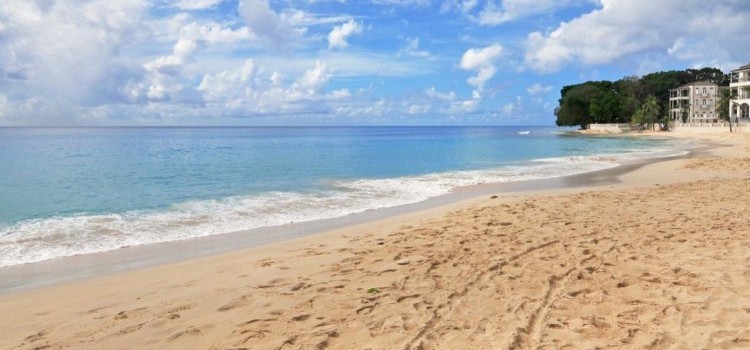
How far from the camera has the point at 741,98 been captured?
87250 mm

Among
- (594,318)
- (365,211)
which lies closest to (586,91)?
(365,211)

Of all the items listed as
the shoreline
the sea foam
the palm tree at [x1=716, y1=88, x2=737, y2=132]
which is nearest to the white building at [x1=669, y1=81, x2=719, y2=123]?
the palm tree at [x1=716, y1=88, x2=737, y2=132]

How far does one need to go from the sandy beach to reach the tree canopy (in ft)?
396

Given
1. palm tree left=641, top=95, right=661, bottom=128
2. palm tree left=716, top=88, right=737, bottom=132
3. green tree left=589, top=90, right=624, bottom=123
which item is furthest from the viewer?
green tree left=589, top=90, right=624, bottom=123

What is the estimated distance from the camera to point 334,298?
6.09 m

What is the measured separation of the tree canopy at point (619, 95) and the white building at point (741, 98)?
25384mm

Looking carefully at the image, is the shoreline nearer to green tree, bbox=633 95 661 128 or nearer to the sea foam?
the sea foam

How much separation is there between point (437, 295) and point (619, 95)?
13352 cm

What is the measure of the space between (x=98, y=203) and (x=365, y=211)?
904cm

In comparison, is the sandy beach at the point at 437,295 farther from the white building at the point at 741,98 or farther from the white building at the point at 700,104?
the white building at the point at 700,104

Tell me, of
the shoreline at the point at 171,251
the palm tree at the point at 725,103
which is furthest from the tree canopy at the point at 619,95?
the shoreline at the point at 171,251

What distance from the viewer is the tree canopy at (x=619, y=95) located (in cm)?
11997

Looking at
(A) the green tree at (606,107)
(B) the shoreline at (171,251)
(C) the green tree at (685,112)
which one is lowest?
(B) the shoreline at (171,251)

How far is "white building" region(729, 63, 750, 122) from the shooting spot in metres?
85.7
